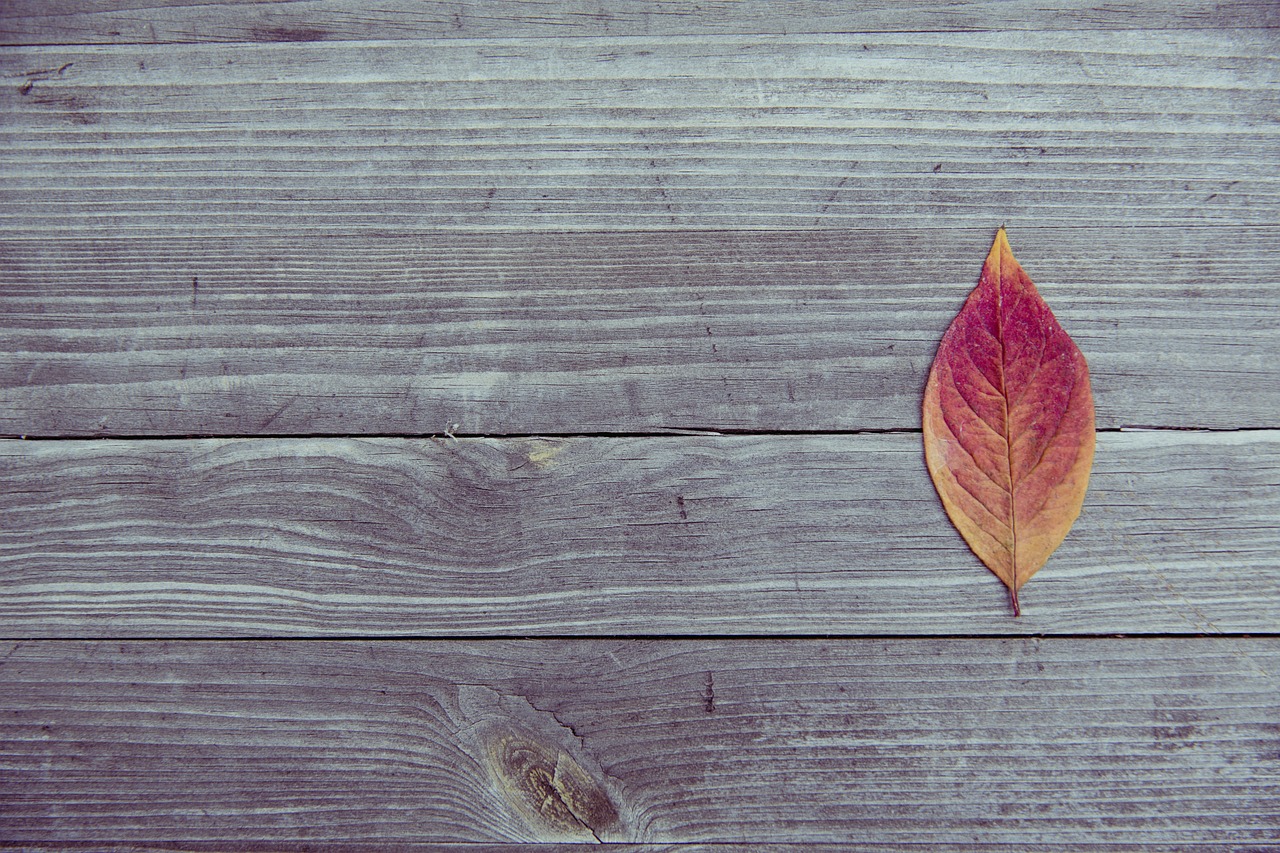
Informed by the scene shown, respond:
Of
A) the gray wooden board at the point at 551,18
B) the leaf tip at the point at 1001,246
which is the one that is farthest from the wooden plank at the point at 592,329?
the gray wooden board at the point at 551,18

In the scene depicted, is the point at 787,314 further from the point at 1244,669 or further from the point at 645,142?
the point at 1244,669

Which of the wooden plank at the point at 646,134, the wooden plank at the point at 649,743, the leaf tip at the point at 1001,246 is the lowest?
the wooden plank at the point at 649,743

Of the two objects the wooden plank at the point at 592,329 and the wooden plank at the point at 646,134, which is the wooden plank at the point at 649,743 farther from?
the wooden plank at the point at 646,134

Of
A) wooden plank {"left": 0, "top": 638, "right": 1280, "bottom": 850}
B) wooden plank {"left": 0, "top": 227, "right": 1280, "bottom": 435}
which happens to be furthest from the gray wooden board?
wooden plank {"left": 0, "top": 638, "right": 1280, "bottom": 850}

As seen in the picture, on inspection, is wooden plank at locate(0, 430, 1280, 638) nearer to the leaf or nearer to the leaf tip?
the leaf

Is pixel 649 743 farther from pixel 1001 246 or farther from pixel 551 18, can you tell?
pixel 551 18

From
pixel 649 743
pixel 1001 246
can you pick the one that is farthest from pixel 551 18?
pixel 649 743
